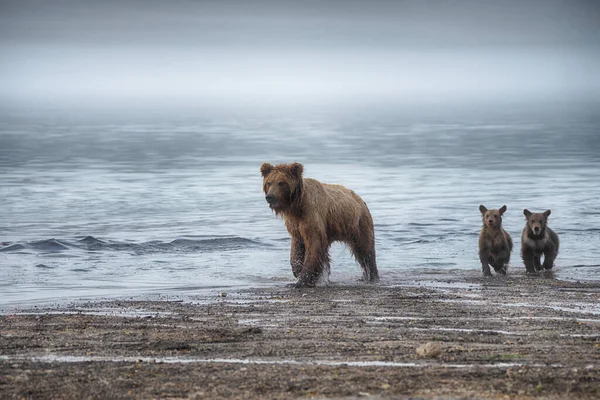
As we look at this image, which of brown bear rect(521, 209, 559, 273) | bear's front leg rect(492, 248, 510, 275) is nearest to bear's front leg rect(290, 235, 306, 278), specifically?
bear's front leg rect(492, 248, 510, 275)

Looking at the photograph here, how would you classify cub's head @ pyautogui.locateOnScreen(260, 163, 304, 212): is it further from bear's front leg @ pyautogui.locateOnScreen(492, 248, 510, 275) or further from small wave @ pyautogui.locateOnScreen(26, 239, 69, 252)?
small wave @ pyautogui.locateOnScreen(26, 239, 69, 252)

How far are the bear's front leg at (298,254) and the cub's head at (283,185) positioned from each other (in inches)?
27.3

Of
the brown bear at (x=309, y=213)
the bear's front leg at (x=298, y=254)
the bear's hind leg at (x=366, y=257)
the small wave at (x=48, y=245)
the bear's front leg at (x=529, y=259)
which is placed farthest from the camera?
the small wave at (x=48, y=245)

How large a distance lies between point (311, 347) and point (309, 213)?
5.45 m

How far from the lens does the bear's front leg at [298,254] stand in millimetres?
14836

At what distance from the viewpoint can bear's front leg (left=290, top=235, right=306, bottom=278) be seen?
48.7ft

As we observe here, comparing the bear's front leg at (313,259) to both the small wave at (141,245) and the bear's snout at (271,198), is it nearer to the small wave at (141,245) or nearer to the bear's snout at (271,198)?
the bear's snout at (271,198)

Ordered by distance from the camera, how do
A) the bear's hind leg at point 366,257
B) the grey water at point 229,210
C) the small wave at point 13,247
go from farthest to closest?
1. the small wave at point 13,247
2. the grey water at point 229,210
3. the bear's hind leg at point 366,257

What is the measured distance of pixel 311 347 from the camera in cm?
905

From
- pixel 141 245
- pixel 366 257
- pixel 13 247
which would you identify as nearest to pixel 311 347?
pixel 366 257

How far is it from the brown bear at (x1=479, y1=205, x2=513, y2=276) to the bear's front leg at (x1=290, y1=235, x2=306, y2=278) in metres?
2.89

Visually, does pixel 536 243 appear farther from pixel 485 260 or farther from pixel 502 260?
pixel 485 260

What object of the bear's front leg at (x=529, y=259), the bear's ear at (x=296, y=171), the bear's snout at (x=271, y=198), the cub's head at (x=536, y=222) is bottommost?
the bear's front leg at (x=529, y=259)

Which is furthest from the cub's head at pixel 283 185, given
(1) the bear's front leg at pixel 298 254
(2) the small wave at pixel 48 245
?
(2) the small wave at pixel 48 245
